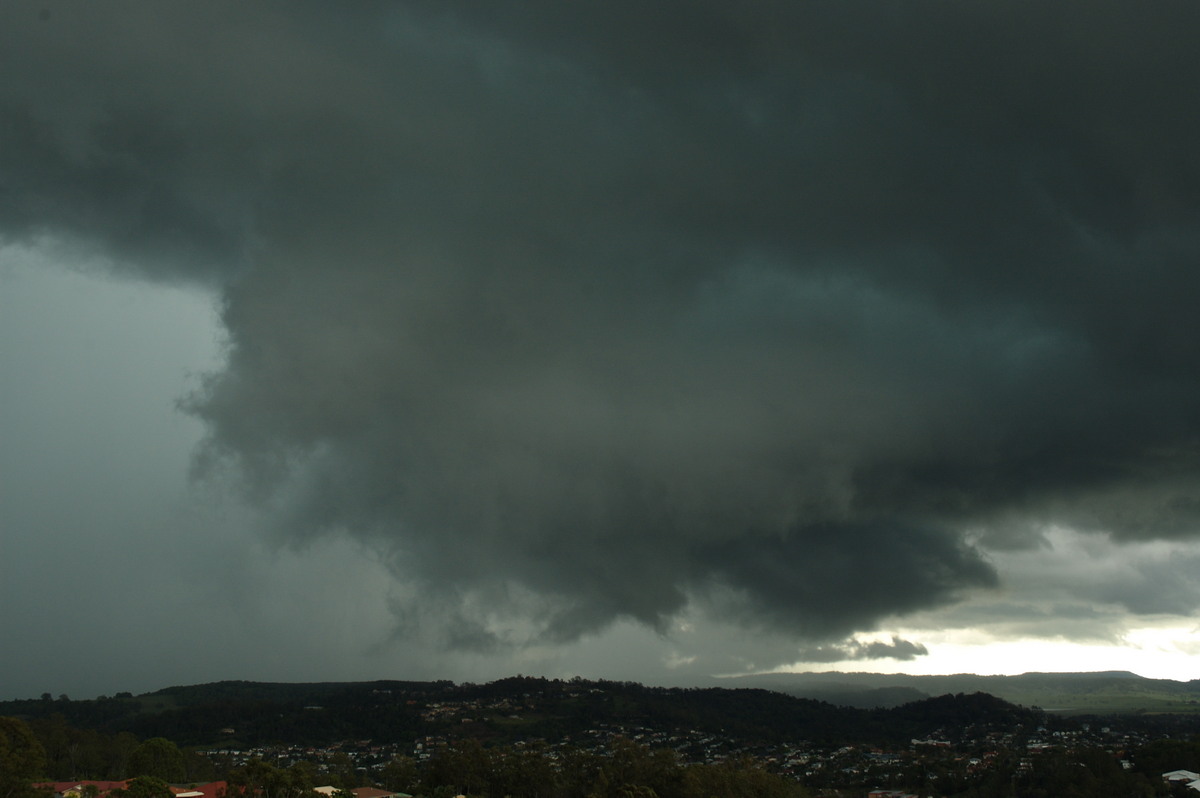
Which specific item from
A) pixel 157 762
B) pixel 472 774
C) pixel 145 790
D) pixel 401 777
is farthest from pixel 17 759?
pixel 472 774

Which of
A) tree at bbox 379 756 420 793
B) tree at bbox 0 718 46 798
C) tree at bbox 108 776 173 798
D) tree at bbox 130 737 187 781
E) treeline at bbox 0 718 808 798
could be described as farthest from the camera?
tree at bbox 379 756 420 793

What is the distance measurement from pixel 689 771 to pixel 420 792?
45.1 metres

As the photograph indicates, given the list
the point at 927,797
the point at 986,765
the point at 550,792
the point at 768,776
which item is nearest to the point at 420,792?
the point at 550,792

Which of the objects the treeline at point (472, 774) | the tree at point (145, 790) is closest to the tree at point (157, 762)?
the treeline at point (472, 774)

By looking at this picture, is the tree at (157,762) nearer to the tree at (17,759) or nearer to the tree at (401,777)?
the tree at (401,777)

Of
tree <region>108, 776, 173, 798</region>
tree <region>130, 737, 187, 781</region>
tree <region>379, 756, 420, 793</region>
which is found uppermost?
tree <region>108, 776, 173, 798</region>

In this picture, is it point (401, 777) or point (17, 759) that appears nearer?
point (17, 759)

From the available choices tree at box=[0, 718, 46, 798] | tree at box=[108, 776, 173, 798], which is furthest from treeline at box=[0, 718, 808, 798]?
tree at box=[108, 776, 173, 798]

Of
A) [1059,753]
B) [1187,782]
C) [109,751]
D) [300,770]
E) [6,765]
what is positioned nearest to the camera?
[6,765]

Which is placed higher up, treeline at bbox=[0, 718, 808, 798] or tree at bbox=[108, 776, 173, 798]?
tree at bbox=[108, 776, 173, 798]

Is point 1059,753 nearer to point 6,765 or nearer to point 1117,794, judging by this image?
point 1117,794

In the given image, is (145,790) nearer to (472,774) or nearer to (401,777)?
(401,777)

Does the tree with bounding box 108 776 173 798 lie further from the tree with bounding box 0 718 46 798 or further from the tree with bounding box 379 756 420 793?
the tree with bounding box 379 756 420 793

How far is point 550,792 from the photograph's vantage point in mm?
133625
